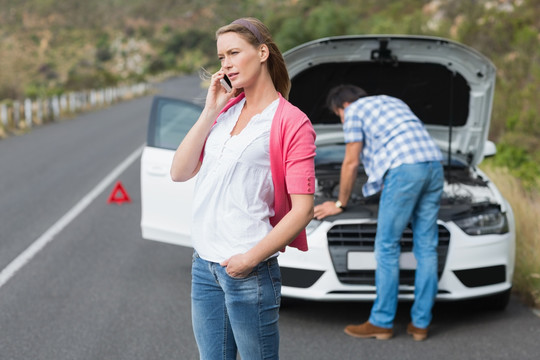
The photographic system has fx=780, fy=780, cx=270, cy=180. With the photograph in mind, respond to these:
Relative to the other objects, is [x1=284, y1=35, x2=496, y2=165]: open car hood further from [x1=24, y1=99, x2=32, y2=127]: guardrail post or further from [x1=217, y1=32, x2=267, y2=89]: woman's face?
[x1=24, y1=99, x2=32, y2=127]: guardrail post

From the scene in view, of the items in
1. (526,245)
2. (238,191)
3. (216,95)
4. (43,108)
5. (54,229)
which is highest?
(216,95)

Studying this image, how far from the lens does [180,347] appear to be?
492 cm

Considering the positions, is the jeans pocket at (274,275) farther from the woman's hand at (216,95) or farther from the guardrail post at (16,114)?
the guardrail post at (16,114)

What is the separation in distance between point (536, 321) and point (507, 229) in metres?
0.70

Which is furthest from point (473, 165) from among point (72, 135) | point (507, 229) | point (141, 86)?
point (141, 86)

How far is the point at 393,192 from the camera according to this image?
5.08 m

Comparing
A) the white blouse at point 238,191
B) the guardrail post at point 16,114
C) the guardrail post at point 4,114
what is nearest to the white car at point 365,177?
the white blouse at point 238,191

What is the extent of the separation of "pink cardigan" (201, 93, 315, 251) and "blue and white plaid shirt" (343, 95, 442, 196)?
2.52 m

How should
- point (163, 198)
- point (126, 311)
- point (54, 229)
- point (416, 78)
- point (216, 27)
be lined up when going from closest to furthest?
point (216, 27), point (126, 311), point (163, 198), point (416, 78), point (54, 229)

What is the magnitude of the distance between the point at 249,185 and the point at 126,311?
3.26m

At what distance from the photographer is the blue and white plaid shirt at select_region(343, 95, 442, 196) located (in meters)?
5.13

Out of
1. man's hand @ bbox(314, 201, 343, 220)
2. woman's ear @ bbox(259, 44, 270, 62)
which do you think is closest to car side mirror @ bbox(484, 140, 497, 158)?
man's hand @ bbox(314, 201, 343, 220)

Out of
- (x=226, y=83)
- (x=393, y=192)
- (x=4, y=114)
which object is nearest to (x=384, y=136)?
(x=393, y=192)

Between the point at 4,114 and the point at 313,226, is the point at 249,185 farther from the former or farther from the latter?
the point at 4,114
